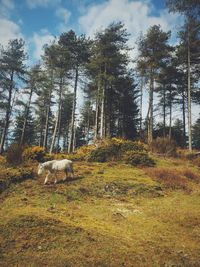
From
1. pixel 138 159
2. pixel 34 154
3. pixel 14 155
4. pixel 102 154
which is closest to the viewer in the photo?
pixel 14 155

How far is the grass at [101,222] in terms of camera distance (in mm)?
6457

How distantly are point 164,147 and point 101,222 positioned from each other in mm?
14060

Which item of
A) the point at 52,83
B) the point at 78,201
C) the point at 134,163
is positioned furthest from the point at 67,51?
the point at 78,201

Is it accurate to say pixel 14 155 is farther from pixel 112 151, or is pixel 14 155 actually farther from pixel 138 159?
pixel 138 159

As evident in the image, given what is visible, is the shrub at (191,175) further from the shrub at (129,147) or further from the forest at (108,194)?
the shrub at (129,147)

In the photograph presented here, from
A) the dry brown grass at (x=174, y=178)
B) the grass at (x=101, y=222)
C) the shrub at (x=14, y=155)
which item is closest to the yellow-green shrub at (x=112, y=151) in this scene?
the dry brown grass at (x=174, y=178)

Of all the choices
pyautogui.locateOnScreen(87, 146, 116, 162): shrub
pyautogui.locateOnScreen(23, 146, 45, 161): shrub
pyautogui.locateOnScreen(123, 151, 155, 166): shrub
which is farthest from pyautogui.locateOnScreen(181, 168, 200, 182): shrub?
pyautogui.locateOnScreen(23, 146, 45, 161): shrub

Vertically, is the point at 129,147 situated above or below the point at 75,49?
below

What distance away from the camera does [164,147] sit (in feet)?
70.7

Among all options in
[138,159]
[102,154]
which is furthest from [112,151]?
[138,159]

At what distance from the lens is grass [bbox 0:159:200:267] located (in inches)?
254

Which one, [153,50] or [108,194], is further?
[153,50]

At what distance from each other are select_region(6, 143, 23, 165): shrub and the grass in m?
3.11

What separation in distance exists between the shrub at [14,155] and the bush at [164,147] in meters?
11.1
